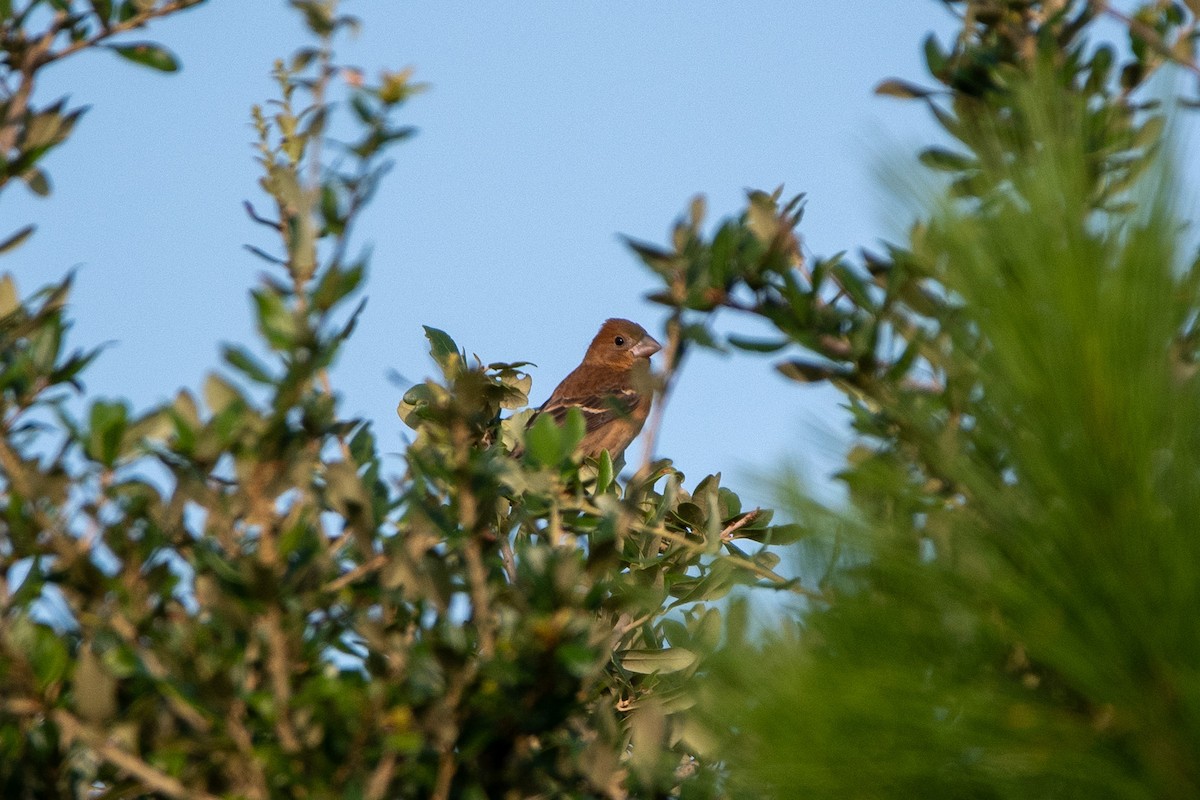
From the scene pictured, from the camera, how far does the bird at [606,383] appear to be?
35.3ft

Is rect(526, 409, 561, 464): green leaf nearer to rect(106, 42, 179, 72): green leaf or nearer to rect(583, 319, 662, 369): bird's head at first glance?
rect(106, 42, 179, 72): green leaf

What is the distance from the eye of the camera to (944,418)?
204cm

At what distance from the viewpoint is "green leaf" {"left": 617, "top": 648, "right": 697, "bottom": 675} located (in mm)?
3719

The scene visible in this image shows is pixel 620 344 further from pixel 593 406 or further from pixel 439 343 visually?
pixel 439 343

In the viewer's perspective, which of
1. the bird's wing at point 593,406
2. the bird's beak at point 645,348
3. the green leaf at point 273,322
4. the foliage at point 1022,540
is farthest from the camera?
the bird's beak at point 645,348

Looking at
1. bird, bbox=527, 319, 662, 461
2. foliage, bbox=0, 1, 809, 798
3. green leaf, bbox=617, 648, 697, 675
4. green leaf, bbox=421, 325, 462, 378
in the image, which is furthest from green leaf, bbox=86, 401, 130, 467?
bird, bbox=527, 319, 662, 461

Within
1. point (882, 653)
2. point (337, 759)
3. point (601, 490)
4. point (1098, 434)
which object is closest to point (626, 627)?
point (601, 490)

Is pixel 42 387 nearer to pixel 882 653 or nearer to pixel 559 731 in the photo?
pixel 559 731

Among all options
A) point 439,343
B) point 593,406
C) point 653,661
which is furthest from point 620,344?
point 653,661

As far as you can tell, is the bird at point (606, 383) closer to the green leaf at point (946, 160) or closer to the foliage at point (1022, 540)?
the green leaf at point (946, 160)

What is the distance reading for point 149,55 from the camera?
3000mm

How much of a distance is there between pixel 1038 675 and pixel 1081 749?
0.45ft

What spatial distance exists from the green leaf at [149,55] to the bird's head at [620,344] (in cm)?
933

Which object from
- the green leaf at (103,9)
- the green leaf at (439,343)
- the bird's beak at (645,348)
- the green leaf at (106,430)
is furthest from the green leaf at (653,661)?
the bird's beak at (645,348)
